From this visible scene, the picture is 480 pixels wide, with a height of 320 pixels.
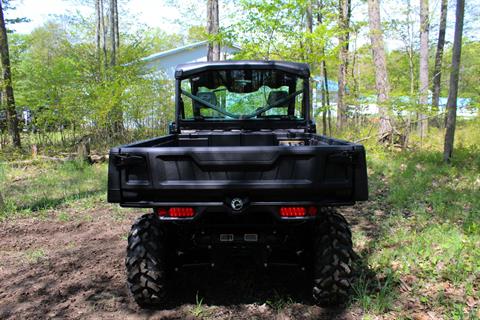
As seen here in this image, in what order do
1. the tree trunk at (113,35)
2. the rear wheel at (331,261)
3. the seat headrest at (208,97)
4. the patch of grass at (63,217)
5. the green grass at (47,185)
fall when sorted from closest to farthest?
the rear wheel at (331,261) → the seat headrest at (208,97) → the patch of grass at (63,217) → the green grass at (47,185) → the tree trunk at (113,35)

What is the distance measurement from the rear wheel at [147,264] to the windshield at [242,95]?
1.76 m

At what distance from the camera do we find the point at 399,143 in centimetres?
1082

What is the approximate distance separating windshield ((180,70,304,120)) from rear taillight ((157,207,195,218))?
1.76 m

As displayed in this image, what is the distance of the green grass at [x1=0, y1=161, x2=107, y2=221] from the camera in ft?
21.7

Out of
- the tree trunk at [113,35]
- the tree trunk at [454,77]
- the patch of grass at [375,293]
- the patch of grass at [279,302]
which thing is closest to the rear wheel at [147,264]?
the patch of grass at [279,302]

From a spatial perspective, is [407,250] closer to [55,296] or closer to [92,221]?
[55,296]

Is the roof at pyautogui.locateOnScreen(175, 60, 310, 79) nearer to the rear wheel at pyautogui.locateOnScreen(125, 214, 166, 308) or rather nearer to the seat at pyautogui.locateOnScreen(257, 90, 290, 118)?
the seat at pyautogui.locateOnScreen(257, 90, 290, 118)

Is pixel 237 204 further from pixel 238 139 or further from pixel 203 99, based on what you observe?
pixel 203 99

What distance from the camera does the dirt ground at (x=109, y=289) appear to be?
9.82ft

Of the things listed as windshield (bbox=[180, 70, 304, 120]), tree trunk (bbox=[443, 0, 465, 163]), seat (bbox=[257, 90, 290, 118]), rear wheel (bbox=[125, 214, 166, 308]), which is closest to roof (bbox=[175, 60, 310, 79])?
windshield (bbox=[180, 70, 304, 120])

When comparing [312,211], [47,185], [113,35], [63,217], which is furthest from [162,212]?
[113,35]

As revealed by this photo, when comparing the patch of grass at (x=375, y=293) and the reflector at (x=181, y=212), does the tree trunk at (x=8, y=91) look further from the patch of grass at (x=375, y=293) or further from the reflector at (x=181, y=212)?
the patch of grass at (x=375, y=293)

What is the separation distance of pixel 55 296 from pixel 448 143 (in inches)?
336

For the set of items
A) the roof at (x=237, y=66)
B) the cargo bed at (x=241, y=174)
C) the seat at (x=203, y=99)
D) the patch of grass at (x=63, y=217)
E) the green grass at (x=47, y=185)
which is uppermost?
the roof at (x=237, y=66)
